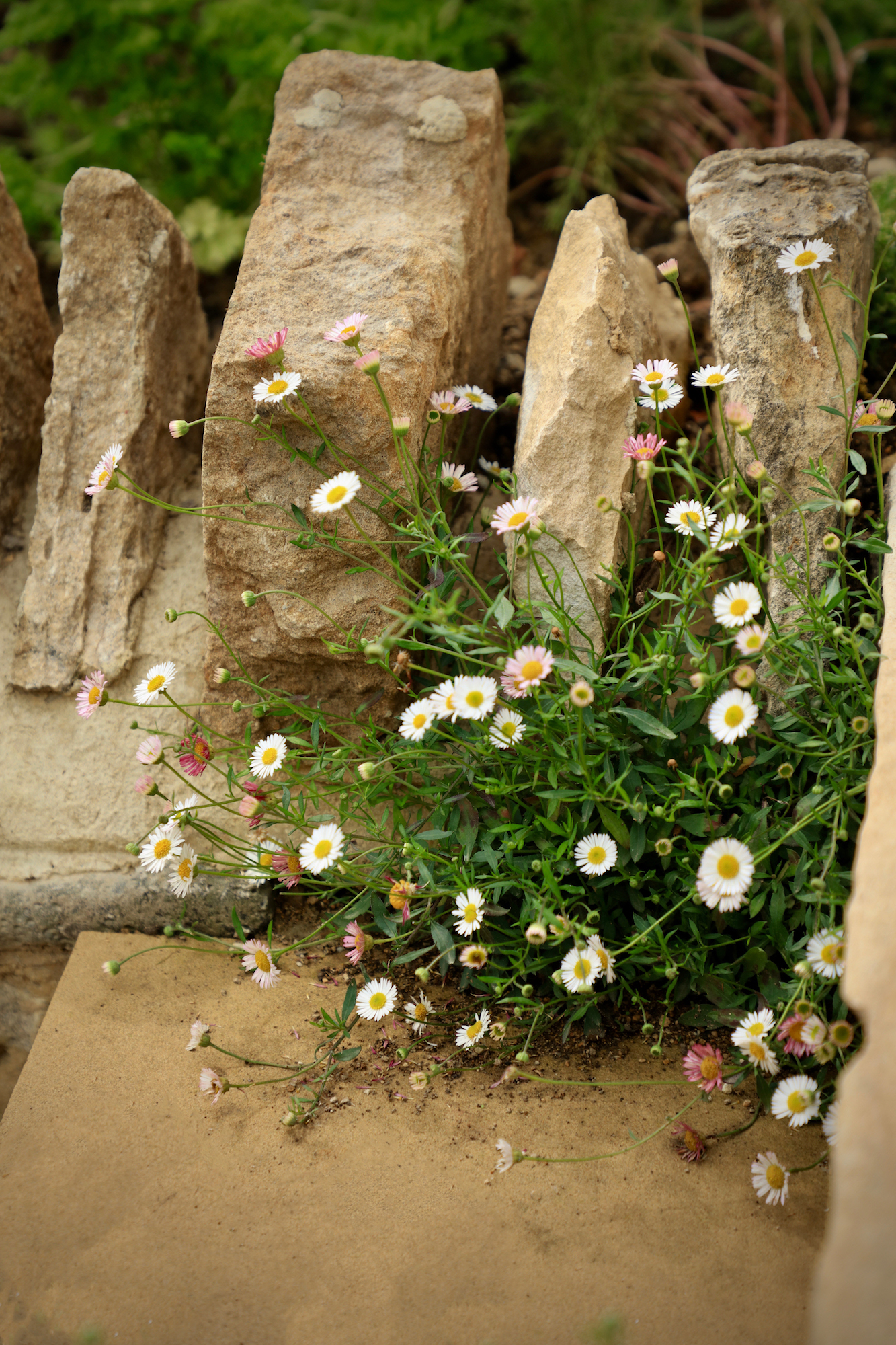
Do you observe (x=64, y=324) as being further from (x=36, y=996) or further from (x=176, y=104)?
(x=36, y=996)

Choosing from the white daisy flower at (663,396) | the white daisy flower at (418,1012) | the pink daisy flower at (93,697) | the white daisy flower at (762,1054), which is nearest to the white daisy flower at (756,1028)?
the white daisy flower at (762,1054)

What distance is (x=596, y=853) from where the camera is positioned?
5.95 ft

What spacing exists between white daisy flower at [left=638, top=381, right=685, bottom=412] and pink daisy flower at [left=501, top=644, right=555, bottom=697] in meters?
0.66

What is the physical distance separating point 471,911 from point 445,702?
1.39 feet

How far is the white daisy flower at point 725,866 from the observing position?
5.37ft

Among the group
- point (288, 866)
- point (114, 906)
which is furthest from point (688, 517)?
point (114, 906)

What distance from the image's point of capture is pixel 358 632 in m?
2.25

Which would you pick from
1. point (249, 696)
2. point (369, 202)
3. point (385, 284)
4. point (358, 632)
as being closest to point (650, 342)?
point (385, 284)

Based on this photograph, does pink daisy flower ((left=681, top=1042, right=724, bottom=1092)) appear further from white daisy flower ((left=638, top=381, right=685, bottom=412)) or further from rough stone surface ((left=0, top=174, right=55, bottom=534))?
rough stone surface ((left=0, top=174, right=55, bottom=534))

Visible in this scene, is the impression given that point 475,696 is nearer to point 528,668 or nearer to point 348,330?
point 528,668

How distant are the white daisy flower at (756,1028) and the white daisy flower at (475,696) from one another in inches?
29.0

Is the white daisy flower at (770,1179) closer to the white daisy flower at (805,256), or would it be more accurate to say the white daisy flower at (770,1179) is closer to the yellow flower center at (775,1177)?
the yellow flower center at (775,1177)

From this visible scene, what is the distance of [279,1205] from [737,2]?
579 centimetres

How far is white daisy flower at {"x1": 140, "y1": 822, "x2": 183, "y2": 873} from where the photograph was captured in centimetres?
207
